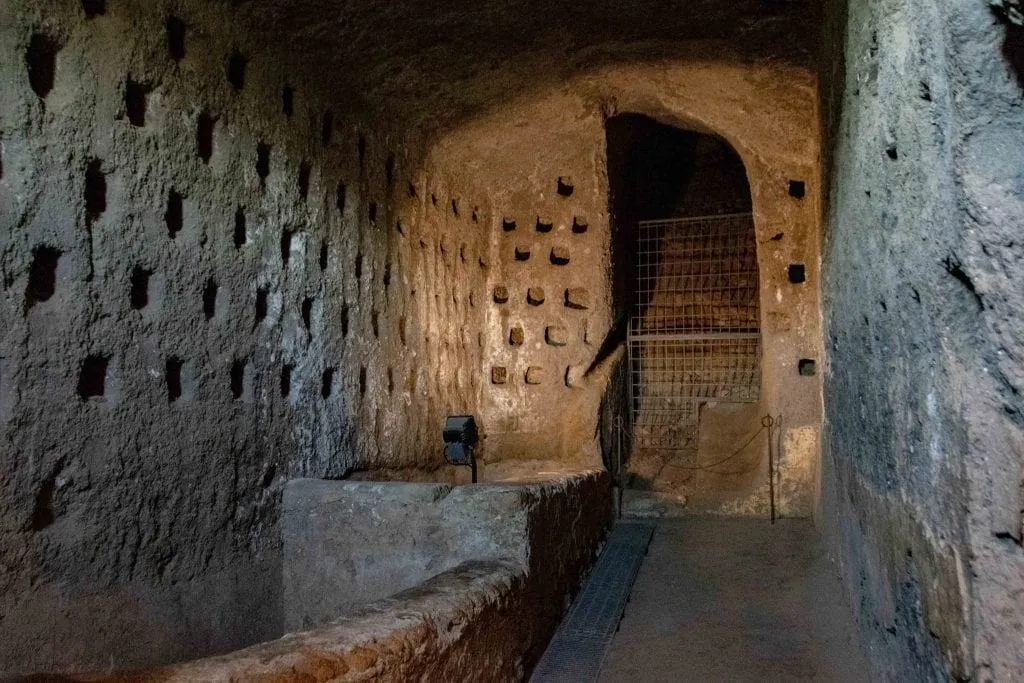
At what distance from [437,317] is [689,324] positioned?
3.64 m

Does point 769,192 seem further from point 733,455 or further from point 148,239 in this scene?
point 148,239

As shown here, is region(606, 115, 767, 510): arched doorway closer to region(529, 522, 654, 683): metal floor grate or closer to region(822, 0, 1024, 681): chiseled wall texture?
region(529, 522, 654, 683): metal floor grate

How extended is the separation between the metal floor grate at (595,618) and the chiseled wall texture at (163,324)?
1224 mm

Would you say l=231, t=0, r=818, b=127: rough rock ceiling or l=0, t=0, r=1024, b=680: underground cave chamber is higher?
l=231, t=0, r=818, b=127: rough rock ceiling

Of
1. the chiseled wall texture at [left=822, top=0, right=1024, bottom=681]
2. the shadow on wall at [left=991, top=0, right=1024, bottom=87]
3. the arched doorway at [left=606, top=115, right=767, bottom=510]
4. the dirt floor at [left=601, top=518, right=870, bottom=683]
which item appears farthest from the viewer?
the arched doorway at [left=606, top=115, right=767, bottom=510]

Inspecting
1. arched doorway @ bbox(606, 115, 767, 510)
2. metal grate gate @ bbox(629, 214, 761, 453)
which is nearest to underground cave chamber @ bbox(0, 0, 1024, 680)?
arched doorway @ bbox(606, 115, 767, 510)

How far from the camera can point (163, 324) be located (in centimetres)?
276

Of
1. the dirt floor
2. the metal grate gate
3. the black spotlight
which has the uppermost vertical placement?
the metal grate gate

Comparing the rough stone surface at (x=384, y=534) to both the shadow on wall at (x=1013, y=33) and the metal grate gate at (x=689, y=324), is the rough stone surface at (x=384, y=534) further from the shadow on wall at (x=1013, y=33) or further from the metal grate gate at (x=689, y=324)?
the metal grate gate at (x=689, y=324)

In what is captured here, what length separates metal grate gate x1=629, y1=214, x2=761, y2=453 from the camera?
22.6 ft

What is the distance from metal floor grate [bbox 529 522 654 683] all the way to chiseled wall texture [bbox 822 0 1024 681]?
104cm

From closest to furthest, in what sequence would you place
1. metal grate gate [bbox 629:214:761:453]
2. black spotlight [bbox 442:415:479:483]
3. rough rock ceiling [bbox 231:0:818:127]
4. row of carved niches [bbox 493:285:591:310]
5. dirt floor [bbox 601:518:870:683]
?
dirt floor [bbox 601:518:870:683] < rough rock ceiling [bbox 231:0:818:127] < black spotlight [bbox 442:415:479:483] < row of carved niches [bbox 493:285:591:310] < metal grate gate [bbox 629:214:761:453]

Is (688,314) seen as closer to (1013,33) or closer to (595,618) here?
(595,618)

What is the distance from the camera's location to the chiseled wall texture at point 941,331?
1.30m
